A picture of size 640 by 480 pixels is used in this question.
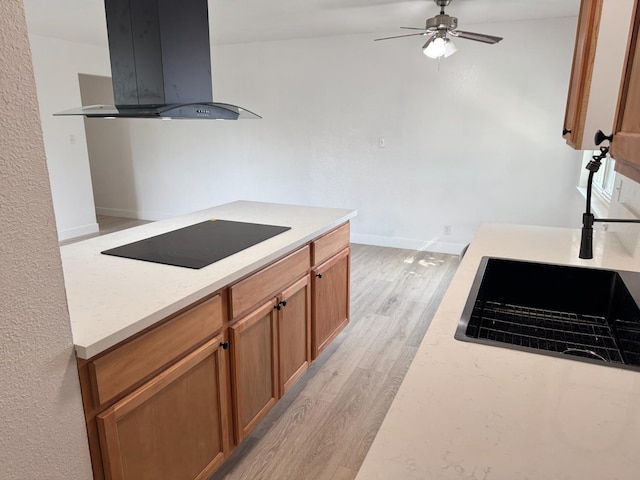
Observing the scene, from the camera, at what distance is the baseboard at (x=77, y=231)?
17.8 feet

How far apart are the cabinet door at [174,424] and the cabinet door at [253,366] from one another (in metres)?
0.07

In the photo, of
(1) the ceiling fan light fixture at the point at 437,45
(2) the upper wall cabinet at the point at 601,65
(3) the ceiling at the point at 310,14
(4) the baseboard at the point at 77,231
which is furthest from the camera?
(4) the baseboard at the point at 77,231

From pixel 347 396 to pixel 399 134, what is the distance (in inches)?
130

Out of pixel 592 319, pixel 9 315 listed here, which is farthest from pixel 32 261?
pixel 592 319

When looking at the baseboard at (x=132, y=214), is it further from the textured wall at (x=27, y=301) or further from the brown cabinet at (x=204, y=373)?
the textured wall at (x=27, y=301)

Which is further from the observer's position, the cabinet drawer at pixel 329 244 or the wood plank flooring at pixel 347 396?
the cabinet drawer at pixel 329 244

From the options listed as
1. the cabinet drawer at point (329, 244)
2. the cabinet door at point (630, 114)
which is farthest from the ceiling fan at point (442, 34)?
the cabinet door at point (630, 114)

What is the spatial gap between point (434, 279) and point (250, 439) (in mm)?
2639

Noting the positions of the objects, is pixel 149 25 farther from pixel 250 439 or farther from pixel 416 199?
pixel 416 199

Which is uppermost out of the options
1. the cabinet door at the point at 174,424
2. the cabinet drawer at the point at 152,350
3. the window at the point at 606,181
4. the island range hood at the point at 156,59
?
the island range hood at the point at 156,59

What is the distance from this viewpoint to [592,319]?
1.54 meters

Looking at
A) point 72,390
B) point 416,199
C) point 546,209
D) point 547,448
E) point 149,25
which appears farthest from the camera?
point 416,199

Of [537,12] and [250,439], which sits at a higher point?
[537,12]

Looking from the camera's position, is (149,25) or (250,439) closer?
(149,25)
